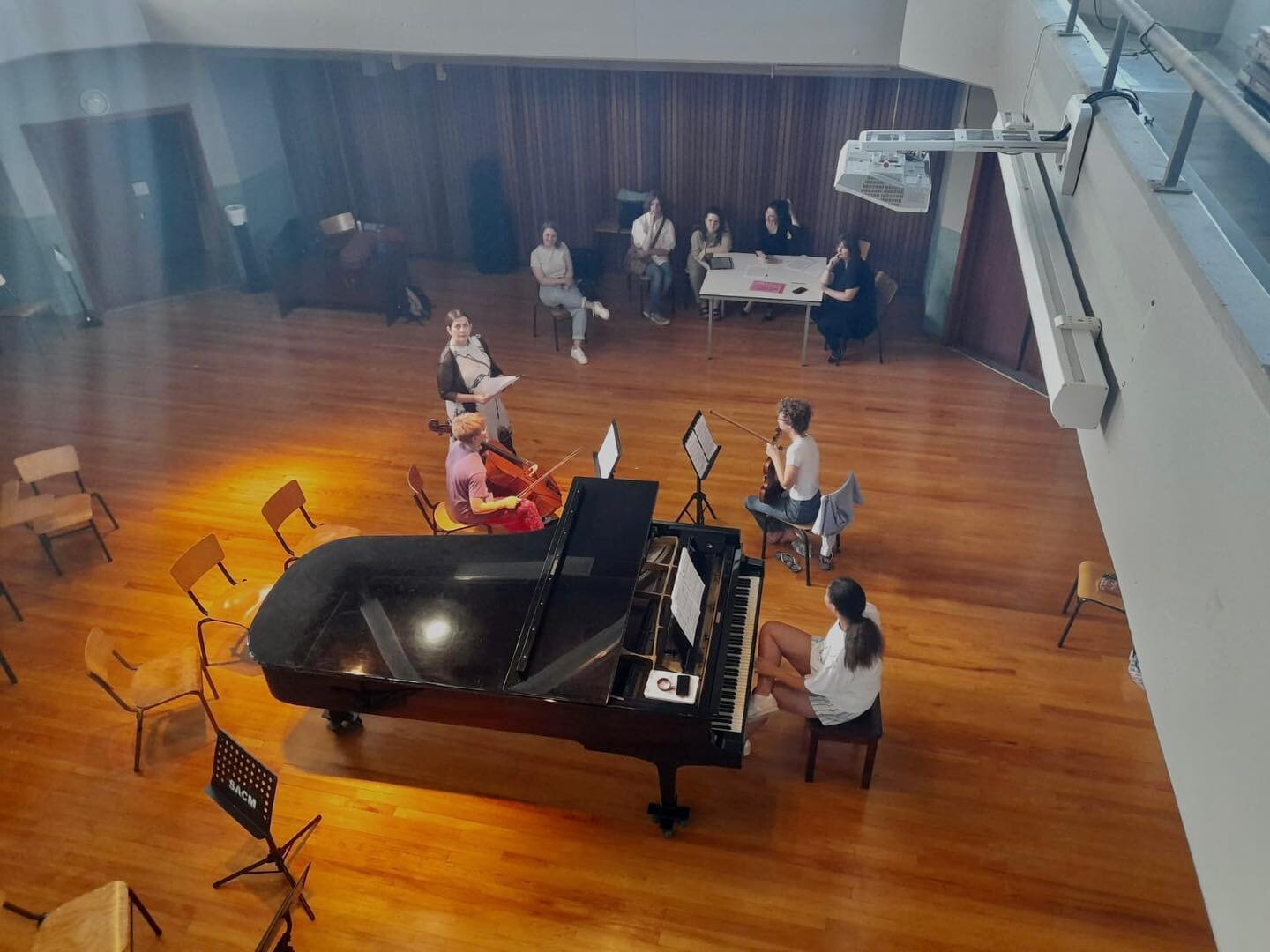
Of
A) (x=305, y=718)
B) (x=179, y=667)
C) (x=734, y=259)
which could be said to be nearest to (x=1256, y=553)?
(x=305, y=718)

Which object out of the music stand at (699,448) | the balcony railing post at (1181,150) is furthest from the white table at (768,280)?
the balcony railing post at (1181,150)

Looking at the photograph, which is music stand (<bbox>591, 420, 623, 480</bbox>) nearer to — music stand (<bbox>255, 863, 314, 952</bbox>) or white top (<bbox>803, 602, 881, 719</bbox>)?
white top (<bbox>803, 602, 881, 719</bbox>)

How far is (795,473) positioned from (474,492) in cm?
185

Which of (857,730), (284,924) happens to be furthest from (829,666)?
(284,924)

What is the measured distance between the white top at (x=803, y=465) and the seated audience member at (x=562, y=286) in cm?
336

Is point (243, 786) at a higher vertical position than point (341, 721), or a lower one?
higher

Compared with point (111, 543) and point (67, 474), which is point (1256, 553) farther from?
point (67, 474)

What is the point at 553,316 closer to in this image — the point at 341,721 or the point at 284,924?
the point at 341,721

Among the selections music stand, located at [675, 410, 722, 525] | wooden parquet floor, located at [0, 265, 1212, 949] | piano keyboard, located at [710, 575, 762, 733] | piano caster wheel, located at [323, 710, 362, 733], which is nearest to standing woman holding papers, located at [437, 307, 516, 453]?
wooden parquet floor, located at [0, 265, 1212, 949]

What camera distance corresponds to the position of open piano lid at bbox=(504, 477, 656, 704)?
11.9 feet

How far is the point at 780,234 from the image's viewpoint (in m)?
8.34

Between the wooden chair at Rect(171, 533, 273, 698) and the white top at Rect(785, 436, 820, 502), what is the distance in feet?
10.0

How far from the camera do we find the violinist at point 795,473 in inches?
196

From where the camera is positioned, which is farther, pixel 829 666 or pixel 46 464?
pixel 46 464
